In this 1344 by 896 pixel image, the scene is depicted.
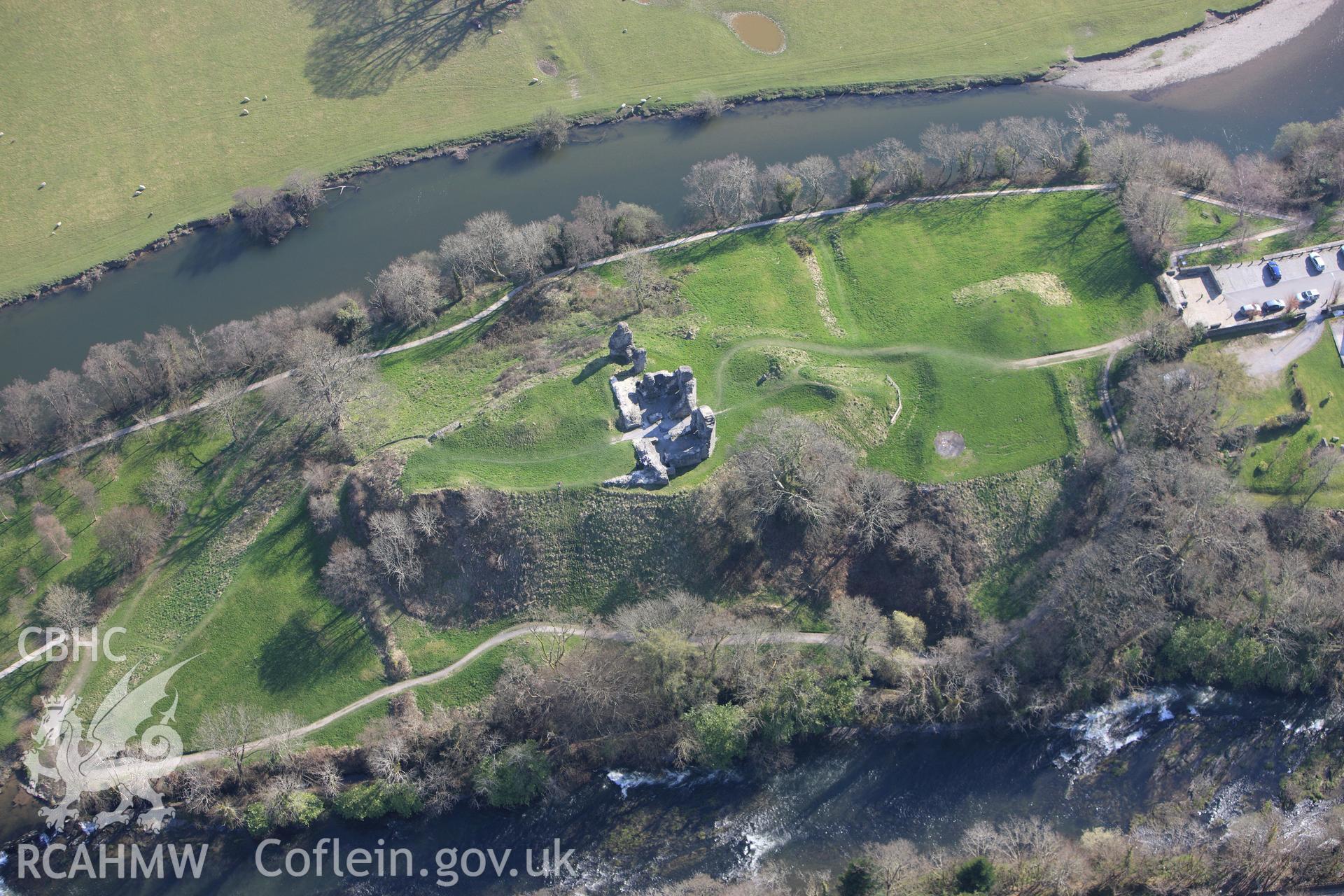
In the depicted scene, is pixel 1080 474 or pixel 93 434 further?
pixel 93 434

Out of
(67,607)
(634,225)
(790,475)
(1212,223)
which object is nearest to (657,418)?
(790,475)

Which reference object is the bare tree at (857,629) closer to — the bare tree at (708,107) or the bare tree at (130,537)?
the bare tree at (130,537)

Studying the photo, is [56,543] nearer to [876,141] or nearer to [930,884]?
[930,884]

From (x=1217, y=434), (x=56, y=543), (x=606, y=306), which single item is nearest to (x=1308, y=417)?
(x=1217, y=434)

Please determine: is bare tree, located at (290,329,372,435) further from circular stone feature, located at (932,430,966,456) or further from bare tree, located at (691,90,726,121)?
circular stone feature, located at (932,430,966,456)

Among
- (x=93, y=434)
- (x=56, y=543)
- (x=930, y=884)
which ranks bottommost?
(x=930, y=884)

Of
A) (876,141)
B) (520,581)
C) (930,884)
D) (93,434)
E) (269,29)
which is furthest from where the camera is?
(269,29)

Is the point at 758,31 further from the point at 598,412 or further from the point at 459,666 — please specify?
the point at 459,666
